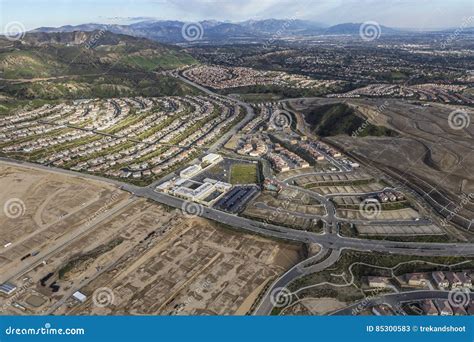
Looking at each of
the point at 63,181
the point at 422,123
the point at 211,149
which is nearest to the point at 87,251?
the point at 63,181

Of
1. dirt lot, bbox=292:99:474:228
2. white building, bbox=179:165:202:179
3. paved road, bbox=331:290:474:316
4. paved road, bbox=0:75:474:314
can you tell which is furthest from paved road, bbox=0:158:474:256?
white building, bbox=179:165:202:179

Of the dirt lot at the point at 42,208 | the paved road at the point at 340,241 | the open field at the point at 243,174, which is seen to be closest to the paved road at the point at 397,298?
the paved road at the point at 340,241

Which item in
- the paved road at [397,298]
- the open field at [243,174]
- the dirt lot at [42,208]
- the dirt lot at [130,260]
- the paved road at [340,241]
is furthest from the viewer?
the open field at [243,174]

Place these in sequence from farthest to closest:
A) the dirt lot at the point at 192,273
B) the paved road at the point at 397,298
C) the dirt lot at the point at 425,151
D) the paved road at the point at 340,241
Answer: the dirt lot at the point at 425,151 → the paved road at the point at 340,241 → the dirt lot at the point at 192,273 → the paved road at the point at 397,298

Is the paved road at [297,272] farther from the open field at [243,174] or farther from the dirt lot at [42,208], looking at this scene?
the dirt lot at [42,208]

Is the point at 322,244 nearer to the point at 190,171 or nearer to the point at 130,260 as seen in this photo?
the point at 130,260

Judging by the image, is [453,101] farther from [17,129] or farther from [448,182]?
[17,129]

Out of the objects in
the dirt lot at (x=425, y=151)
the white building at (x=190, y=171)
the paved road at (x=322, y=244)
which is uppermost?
the dirt lot at (x=425, y=151)

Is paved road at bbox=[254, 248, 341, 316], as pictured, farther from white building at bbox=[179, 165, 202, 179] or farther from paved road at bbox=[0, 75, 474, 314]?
white building at bbox=[179, 165, 202, 179]

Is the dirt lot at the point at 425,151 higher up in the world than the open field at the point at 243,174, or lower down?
higher up
